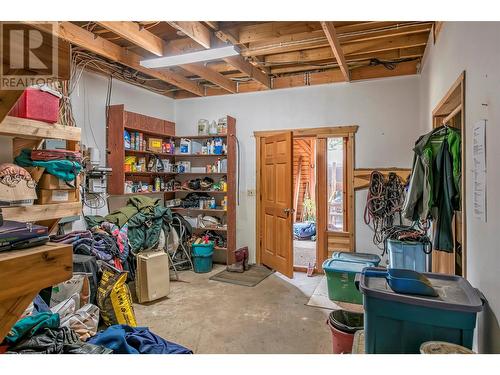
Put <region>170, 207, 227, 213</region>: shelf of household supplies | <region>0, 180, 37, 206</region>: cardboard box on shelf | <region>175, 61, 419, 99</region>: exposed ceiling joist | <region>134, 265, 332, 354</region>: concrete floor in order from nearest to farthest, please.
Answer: <region>0, 180, 37, 206</region>: cardboard box on shelf, <region>134, 265, 332, 354</region>: concrete floor, <region>175, 61, 419, 99</region>: exposed ceiling joist, <region>170, 207, 227, 213</region>: shelf of household supplies

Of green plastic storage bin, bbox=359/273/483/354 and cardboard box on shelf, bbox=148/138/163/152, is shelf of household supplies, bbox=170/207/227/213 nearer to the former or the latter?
cardboard box on shelf, bbox=148/138/163/152

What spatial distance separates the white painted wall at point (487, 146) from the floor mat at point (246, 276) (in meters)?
2.99

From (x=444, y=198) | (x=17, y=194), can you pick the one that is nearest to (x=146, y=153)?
(x=17, y=194)

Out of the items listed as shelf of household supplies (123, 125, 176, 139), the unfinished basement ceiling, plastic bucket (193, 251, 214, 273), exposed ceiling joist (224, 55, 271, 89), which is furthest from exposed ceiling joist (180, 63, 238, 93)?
plastic bucket (193, 251, 214, 273)

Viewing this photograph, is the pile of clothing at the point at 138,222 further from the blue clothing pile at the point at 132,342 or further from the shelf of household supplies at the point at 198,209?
the blue clothing pile at the point at 132,342

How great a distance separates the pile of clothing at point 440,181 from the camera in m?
2.23

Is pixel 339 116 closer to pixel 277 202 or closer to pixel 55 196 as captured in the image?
pixel 277 202

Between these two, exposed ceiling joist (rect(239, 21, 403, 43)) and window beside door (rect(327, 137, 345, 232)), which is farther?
window beside door (rect(327, 137, 345, 232))

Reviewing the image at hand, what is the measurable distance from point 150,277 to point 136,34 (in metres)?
2.60

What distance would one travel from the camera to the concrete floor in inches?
109

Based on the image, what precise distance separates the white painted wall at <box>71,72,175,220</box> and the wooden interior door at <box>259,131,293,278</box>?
211cm

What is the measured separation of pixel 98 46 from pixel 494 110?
366 centimetres

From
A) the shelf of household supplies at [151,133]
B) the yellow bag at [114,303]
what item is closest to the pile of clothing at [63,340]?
the yellow bag at [114,303]

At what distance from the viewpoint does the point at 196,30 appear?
10.2ft
